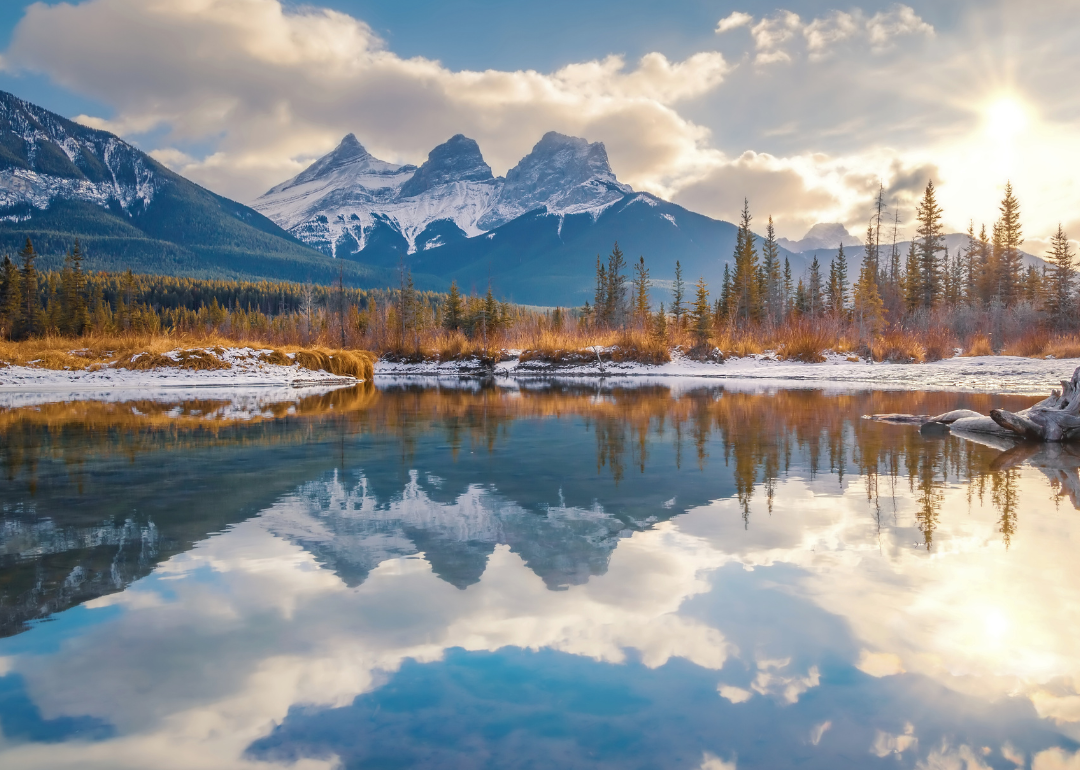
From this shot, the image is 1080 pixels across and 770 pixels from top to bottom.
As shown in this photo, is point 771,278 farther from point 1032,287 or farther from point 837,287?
point 1032,287

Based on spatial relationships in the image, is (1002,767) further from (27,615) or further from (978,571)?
(27,615)

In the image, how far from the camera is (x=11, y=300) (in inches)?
1754

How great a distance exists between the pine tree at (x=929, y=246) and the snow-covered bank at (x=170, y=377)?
45.2 m

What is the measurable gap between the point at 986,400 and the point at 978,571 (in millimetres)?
12183

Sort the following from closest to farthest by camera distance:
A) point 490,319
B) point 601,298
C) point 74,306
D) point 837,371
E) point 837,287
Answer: point 837,371 < point 490,319 < point 74,306 < point 837,287 < point 601,298

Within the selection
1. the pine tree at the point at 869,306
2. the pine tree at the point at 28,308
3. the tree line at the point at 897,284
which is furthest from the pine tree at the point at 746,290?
the pine tree at the point at 28,308

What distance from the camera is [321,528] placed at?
448cm

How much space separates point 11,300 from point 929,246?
6610 cm

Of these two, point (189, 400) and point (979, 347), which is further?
point (979, 347)

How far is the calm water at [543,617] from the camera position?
6.89ft

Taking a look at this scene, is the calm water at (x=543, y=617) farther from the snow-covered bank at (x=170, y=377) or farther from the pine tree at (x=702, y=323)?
the pine tree at (x=702, y=323)

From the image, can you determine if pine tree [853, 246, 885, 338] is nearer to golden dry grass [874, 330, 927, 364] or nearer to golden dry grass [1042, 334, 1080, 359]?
golden dry grass [874, 330, 927, 364]

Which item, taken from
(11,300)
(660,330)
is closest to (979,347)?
(660,330)

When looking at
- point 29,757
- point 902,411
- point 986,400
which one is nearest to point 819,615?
point 29,757
